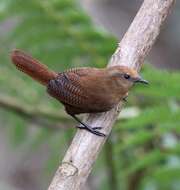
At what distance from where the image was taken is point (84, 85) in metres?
3.05

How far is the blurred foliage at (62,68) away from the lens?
4004mm

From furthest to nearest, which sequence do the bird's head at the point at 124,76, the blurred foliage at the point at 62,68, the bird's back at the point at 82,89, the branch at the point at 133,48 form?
the blurred foliage at the point at 62,68 < the bird's back at the point at 82,89 < the bird's head at the point at 124,76 < the branch at the point at 133,48

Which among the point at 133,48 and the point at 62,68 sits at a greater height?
the point at 62,68

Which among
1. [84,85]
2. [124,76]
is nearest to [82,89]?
[84,85]

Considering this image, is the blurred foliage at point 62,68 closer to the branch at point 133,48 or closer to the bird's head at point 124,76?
the bird's head at point 124,76

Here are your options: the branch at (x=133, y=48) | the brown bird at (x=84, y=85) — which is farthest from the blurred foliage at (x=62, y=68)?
the branch at (x=133, y=48)

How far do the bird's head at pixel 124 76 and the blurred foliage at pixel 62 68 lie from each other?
68 cm

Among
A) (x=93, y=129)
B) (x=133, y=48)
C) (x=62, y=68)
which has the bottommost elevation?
(x=93, y=129)

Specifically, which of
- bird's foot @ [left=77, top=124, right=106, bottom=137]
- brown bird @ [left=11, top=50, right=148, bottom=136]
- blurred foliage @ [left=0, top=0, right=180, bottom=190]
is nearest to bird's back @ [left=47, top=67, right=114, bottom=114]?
brown bird @ [left=11, top=50, right=148, bottom=136]

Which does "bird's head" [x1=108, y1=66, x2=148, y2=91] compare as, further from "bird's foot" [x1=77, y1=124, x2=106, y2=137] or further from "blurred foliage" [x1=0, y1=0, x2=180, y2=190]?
"blurred foliage" [x1=0, y1=0, x2=180, y2=190]

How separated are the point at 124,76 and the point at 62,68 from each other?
176cm

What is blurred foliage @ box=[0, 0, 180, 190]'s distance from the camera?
400 cm

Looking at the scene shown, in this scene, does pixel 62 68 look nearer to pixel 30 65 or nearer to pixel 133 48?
pixel 30 65

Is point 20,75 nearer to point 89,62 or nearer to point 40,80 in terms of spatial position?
point 89,62
